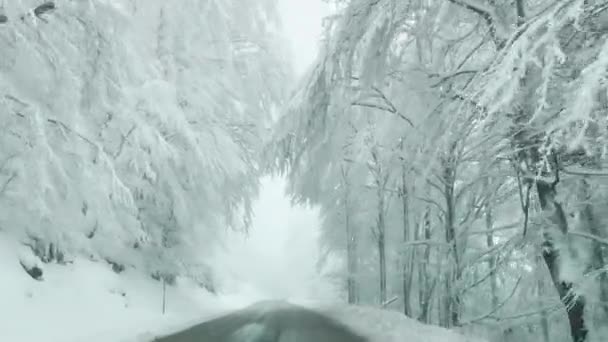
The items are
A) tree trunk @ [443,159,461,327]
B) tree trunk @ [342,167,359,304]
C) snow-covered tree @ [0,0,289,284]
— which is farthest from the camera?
tree trunk @ [342,167,359,304]

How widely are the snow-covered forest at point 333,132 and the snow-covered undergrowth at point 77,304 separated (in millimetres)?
301

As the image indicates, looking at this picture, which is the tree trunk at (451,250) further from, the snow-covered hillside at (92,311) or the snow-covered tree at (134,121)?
the snow-covered tree at (134,121)

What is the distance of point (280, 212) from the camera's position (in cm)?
6962

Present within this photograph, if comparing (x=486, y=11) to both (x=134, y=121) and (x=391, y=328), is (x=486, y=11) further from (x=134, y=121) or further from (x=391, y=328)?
(x=134, y=121)

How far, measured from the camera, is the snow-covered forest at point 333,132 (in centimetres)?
550

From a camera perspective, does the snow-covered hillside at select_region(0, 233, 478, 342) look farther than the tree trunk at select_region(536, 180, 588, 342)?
Yes

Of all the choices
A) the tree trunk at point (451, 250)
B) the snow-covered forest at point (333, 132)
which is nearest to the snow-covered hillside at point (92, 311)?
the snow-covered forest at point (333, 132)

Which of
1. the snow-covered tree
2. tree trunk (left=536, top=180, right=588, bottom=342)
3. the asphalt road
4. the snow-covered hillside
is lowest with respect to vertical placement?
the asphalt road

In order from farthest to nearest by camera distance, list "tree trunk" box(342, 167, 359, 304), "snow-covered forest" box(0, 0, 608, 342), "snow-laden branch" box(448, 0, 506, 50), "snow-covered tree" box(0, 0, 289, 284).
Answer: "tree trunk" box(342, 167, 359, 304) → "snow-covered tree" box(0, 0, 289, 284) → "snow-laden branch" box(448, 0, 506, 50) → "snow-covered forest" box(0, 0, 608, 342)

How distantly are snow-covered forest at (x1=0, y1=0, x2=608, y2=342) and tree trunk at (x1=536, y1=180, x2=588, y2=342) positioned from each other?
0.02 metres

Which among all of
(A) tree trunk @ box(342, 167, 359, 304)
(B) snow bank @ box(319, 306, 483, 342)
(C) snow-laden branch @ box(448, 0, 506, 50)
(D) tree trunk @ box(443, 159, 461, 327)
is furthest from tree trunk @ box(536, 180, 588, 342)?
(A) tree trunk @ box(342, 167, 359, 304)

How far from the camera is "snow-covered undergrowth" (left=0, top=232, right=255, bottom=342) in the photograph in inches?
354

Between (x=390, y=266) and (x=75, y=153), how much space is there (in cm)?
1791

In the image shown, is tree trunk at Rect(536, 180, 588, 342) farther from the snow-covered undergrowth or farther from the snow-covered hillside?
the snow-covered undergrowth
